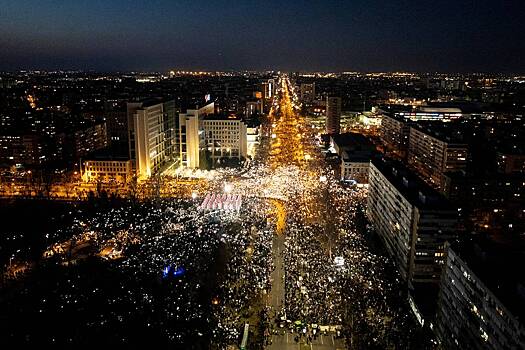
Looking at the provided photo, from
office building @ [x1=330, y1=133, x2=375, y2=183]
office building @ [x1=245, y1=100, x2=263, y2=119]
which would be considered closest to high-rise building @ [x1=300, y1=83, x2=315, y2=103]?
office building @ [x1=245, y1=100, x2=263, y2=119]

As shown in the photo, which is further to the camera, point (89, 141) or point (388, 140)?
point (388, 140)

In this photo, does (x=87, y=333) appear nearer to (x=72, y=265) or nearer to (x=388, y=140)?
(x=72, y=265)

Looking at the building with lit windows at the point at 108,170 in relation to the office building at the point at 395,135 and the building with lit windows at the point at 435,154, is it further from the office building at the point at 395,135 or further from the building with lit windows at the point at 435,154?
the office building at the point at 395,135

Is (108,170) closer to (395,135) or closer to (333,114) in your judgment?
(395,135)

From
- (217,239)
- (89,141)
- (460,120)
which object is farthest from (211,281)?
(460,120)

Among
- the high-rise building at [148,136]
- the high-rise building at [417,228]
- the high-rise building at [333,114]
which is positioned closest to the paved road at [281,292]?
the high-rise building at [417,228]
